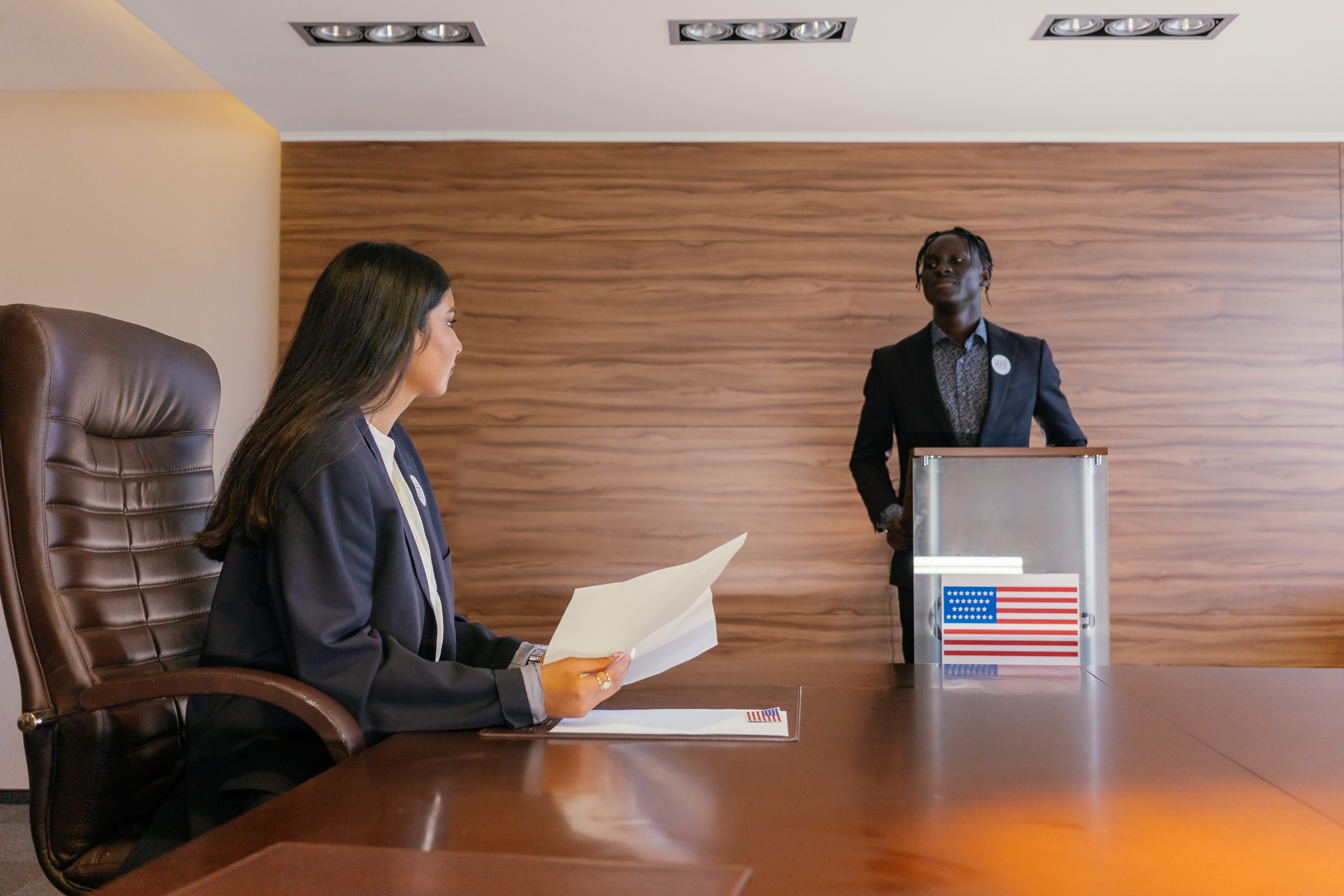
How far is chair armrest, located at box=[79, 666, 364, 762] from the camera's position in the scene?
119cm

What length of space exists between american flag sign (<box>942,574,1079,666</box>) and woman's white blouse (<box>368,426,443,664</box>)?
0.91 metres

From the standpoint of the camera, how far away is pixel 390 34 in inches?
139

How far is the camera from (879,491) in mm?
3199

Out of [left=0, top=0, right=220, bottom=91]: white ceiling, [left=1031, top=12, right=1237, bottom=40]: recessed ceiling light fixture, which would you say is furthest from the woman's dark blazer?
[left=0, top=0, right=220, bottom=91]: white ceiling

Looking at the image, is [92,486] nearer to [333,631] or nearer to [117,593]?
[117,593]

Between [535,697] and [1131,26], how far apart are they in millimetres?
3416

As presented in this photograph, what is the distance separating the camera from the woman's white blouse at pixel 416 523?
151 centimetres

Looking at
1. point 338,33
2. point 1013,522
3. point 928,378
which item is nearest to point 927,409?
point 928,378

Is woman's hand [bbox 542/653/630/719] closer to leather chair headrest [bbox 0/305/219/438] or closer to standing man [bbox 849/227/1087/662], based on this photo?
leather chair headrest [bbox 0/305/219/438]

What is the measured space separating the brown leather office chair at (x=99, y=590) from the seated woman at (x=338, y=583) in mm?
78

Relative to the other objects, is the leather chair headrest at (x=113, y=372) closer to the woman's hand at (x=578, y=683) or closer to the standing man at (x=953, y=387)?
the woman's hand at (x=578, y=683)

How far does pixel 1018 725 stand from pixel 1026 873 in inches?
19.5

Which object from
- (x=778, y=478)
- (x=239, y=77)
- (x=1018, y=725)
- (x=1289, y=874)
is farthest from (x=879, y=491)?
(x=239, y=77)

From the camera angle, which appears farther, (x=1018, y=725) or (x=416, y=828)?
(x=1018, y=725)
